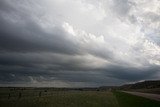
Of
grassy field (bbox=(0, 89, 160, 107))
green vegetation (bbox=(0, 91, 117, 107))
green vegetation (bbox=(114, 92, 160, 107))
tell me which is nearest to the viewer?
green vegetation (bbox=(0, 91, 117, 107))

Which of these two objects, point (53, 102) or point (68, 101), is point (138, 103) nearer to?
point (68, 101)

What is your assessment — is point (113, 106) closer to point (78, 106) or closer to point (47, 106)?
point (78, 106)

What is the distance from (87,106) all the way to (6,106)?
1406 centimetres

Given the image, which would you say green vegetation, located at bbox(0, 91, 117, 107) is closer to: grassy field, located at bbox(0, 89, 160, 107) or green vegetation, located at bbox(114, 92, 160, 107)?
grassy field, located at bbox(0, 89, 160, 107)

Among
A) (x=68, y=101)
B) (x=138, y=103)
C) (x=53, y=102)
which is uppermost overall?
(x=68, y=101)

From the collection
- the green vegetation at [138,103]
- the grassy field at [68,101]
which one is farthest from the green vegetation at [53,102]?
the green vegetation at [138,103]

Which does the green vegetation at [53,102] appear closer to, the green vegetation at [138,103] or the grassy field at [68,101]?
the grassy field at [68,101]

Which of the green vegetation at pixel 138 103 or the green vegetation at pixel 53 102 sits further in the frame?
the green vegetation at pixel 138 103

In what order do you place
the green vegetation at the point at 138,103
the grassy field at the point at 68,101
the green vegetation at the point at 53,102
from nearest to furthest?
the green vegetation at the point at 53,102, the grassy field at the point at 68,101, the green vegetation at the point at 138,103

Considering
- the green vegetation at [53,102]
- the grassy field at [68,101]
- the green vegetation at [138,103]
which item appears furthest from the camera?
the green vegetation at [138,103]

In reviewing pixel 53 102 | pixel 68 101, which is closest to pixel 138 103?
pixel 68 101

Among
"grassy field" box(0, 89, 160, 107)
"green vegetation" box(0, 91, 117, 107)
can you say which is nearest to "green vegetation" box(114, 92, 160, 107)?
"grassy field" box(0, 89, 160, 107)

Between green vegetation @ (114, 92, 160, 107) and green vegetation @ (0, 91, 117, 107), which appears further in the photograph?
green vegetation @ (114, 92, 160, 107)

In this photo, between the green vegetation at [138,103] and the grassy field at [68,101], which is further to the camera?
the green vegetation at [138,103]
